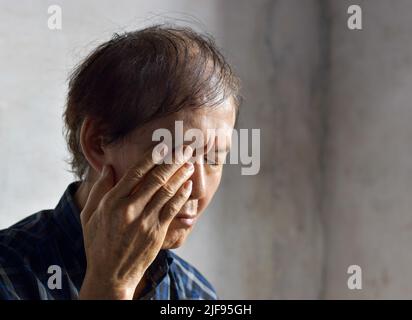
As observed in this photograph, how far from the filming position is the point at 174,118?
1.05 meters

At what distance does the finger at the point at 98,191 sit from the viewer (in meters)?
0.98

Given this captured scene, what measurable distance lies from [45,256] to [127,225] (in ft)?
0.71

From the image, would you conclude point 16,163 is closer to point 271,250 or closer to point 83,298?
point 83,298

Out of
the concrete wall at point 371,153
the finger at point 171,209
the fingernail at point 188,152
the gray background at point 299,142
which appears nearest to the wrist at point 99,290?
the finger at point 171,209

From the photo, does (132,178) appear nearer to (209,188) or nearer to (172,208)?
(172,208)

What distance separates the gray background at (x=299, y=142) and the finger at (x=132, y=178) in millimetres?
603

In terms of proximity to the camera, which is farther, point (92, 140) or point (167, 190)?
point (92, 140)

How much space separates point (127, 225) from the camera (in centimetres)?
94

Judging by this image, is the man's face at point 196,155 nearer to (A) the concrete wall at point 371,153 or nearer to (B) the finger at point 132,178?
(B) the finger at point 132,178

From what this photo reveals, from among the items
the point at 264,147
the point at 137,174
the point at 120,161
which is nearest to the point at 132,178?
the point at 137,174

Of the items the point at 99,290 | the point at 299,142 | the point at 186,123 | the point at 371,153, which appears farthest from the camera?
the point at 299,142

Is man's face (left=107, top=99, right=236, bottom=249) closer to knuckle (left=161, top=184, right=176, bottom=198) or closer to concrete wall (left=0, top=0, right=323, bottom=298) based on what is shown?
knuckle (left=161, top=184, right=176, bottom=198)

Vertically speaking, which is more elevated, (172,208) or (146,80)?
(146,80)

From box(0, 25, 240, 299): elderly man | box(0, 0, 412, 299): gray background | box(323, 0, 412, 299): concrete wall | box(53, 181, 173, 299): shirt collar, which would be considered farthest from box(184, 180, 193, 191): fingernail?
box(323, 0, 412, 299): concrete wall
